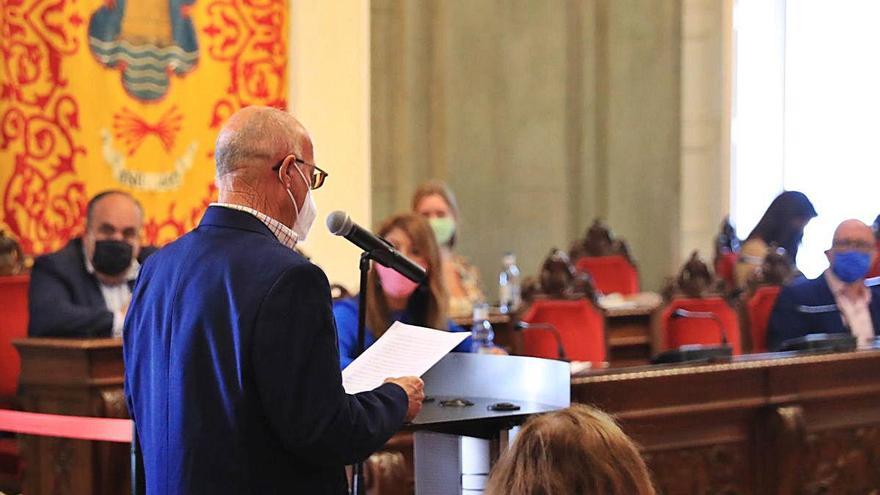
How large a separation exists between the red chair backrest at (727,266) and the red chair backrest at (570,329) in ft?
8.72

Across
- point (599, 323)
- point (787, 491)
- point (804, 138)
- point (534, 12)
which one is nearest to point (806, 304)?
point (599, 323)

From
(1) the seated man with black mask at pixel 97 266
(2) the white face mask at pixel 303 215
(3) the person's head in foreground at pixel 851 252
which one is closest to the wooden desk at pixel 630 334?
(3) the person's head in foreground at pixel 851 252

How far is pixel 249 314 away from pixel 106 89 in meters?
4.79

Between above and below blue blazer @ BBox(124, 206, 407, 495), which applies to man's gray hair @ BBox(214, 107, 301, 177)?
above

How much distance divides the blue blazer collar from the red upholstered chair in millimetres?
4732

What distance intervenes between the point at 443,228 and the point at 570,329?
1.13 metres

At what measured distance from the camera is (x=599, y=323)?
6082 mm

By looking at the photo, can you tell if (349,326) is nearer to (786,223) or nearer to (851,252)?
(851,252)

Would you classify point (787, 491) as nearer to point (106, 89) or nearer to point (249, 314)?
point (249, 314)

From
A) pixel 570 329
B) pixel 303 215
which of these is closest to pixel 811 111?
pixel 570 329

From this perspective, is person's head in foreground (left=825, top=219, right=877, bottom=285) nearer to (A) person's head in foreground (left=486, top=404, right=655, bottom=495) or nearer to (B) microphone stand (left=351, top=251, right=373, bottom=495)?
(B) microphone stand (left=351, top=251, right=373, bottom=495)

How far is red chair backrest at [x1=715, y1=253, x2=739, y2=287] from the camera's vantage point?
851cm

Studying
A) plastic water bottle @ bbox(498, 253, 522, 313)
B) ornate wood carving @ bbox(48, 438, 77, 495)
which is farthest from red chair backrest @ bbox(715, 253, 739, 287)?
ornate wood carving @ bbox(48, 438, 77, 495)

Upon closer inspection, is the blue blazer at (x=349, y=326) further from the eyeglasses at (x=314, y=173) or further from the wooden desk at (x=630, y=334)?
the wooden desk at (x=630, y=334)
